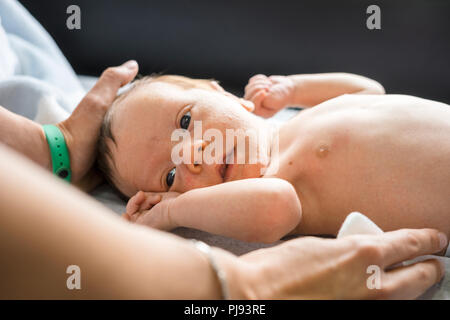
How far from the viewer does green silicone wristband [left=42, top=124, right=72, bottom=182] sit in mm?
1093

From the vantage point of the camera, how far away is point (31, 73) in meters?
1.49

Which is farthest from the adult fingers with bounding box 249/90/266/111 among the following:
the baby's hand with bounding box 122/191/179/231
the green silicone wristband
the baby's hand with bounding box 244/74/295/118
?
the green silicone wristband

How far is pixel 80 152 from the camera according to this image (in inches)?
44.4

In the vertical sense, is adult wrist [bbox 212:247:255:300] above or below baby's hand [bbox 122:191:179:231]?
above

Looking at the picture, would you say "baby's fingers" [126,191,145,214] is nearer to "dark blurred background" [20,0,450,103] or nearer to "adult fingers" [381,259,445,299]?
"adult fingers" [381,259,445,299]

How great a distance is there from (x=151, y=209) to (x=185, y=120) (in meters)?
0.25

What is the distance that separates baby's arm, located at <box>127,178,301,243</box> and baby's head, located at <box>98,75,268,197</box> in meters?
0.12

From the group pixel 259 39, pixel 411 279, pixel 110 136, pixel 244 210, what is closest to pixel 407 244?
pixel 411 279

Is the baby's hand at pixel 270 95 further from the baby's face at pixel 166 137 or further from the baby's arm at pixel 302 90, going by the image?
the baby's face at pixel 166 137

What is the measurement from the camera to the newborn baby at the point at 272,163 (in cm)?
85

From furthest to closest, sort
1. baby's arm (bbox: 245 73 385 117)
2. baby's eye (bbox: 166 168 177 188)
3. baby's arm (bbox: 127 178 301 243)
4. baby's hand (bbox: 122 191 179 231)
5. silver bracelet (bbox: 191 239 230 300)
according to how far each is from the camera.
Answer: baby's arm (bbox: 245 73 385 117) → baby's eye (bbox: 166 168 177 188) → baby's hand (bbox: 122 191 179 231) → baby's arm (bbox: 127 178 301 243) → silver bracelet (bbox: 191 239 230 300)

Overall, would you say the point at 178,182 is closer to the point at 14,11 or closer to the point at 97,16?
Result: the point at 14,11

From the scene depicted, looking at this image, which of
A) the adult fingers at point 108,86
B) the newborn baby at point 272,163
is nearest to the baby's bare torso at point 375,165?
the newborn baby at point 272,163
